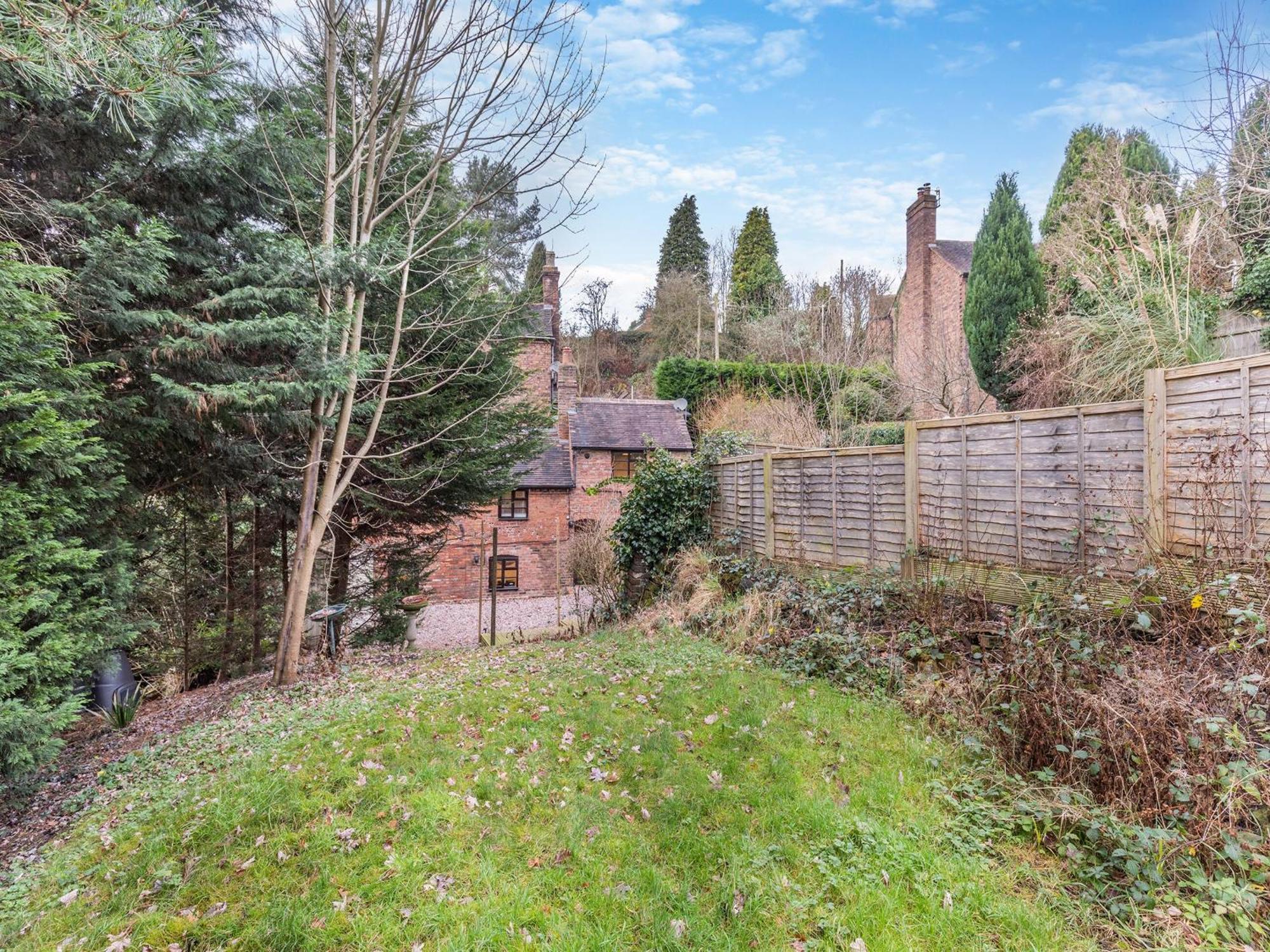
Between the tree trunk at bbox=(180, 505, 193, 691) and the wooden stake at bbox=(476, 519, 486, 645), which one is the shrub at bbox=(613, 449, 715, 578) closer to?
the wooden stake at bbox=(476, 519, 486, 645)

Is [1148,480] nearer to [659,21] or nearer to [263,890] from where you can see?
[263,890]

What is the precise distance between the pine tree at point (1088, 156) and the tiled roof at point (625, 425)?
1067 cm

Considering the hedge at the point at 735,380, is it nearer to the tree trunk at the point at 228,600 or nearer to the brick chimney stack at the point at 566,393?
the brick chimney stack at the point at 566,393

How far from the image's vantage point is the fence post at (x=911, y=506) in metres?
5.73

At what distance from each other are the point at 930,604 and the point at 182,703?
7.94 metres

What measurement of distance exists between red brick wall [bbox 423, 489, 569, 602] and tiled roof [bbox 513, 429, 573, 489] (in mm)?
217

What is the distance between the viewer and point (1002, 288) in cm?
1168

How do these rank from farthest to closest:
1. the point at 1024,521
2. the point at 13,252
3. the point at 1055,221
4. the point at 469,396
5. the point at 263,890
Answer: the point at 1055,221 → the point at 469,396 → the point at 1024,521 → the point at 13,252 → the point at 263,890

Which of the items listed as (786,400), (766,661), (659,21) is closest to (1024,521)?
(766,661)

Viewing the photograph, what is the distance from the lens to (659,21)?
656cm

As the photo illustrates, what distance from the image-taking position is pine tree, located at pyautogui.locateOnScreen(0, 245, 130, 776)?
128 inches

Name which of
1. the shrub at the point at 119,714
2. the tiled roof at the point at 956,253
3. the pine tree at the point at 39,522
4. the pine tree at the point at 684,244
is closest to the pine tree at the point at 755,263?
the pine tree at the point at 684,244

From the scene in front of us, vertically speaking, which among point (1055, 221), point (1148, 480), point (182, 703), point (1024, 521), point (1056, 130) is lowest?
point (182, 703)

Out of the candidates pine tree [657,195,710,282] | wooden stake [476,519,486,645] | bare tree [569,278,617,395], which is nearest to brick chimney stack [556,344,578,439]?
wooden stake [476,519,486,645]
